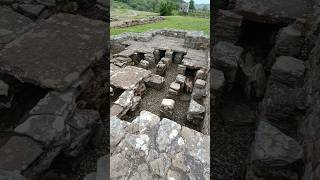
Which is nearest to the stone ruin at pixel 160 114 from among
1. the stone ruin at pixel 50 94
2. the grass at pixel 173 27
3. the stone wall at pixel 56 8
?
the stone ruin at pixel 50 94

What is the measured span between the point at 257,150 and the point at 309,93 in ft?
4.29

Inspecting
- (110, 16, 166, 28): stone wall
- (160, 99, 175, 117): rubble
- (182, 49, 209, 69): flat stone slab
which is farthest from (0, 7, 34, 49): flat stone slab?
(110, 16, 166, 28): stone wall

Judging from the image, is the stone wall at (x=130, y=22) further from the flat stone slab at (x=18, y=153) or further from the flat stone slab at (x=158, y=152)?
the flat stone slab at (x=18, y=153)

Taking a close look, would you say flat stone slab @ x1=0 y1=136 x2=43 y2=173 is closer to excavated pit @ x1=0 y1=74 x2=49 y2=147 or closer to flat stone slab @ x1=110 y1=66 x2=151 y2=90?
excavated pit @ x1=0 y1=74 x2=49 y2=147

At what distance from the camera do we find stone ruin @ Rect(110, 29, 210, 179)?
3.58m

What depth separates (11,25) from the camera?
4.25 metres

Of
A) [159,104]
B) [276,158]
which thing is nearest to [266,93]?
[276,158]

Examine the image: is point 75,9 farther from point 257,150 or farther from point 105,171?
point 257,150

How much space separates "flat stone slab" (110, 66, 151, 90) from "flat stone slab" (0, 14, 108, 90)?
219cm

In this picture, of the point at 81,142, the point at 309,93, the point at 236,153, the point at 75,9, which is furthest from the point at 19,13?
the point at 309,93

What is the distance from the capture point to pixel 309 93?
12.3ft

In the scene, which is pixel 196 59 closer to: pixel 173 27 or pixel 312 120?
pixel 312 120

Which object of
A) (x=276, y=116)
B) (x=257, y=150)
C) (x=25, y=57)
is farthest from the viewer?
(x=276, y=116)

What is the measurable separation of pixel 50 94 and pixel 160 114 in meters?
2.59
